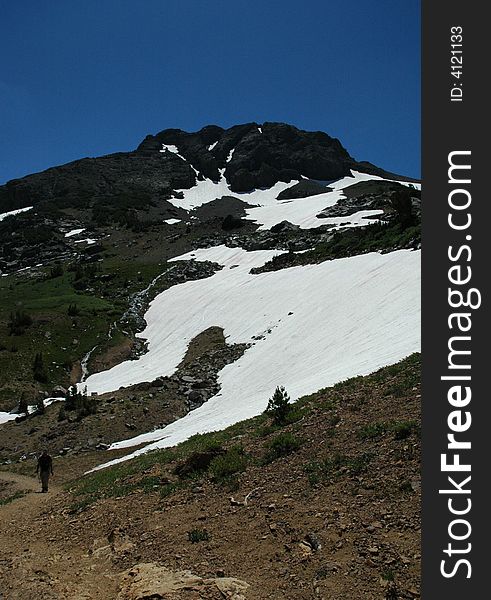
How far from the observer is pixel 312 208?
103m

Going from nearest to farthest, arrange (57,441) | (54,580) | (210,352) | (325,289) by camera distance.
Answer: (54,580), (57,441), (210,352), (325,289)

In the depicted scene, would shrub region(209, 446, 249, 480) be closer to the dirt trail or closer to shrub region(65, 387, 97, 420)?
the dirt trail

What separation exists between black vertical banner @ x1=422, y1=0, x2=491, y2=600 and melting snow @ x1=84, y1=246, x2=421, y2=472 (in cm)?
1349

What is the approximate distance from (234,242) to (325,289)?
38008mm

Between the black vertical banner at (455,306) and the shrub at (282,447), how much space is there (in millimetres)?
6597

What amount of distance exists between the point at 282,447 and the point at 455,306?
24.5 ft

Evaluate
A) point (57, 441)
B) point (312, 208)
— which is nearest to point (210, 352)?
point (57, 441)

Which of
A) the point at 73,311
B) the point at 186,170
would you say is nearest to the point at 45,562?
the point at 73,311

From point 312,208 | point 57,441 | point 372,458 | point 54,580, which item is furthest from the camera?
point 312,208

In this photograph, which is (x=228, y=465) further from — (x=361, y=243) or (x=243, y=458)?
(x=361, y=243)

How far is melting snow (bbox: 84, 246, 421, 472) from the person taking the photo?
2411 centimetres

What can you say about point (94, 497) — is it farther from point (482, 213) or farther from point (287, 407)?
point (482, 213)

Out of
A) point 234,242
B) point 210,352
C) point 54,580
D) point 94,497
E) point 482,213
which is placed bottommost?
point 54,580

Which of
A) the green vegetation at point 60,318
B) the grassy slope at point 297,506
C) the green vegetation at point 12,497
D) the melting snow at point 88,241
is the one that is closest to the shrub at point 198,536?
the grassy slope at point 297,506
